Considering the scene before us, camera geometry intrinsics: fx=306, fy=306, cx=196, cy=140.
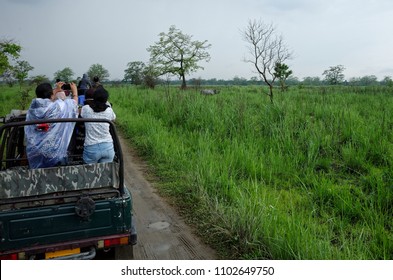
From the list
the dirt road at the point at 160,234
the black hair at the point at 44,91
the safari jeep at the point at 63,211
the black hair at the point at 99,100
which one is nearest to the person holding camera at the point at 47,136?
the black hair at the point at 44,91

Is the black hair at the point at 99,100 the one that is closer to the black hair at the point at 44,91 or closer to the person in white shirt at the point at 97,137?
the person in white shirt at the point at 97,137

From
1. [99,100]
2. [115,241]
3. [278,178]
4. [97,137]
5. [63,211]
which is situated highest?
[99,100]

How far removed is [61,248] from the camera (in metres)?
2.28

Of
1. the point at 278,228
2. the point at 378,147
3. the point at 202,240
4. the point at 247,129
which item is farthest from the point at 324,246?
the point at 247,129

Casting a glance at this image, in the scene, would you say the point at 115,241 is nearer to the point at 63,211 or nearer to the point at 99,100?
the point at 63,211

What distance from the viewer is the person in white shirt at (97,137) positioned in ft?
9.90

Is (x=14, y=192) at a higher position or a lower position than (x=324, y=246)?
higher

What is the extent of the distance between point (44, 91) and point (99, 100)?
24.2 inches

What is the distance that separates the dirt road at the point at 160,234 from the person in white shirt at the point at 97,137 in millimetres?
963

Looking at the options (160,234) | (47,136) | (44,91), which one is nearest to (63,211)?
(47,136)

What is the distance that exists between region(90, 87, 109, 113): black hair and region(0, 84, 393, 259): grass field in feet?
5.48

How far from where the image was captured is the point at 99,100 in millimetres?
3086

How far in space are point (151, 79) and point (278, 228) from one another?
2705cm

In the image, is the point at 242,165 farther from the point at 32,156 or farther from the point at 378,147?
the point at 32,156
